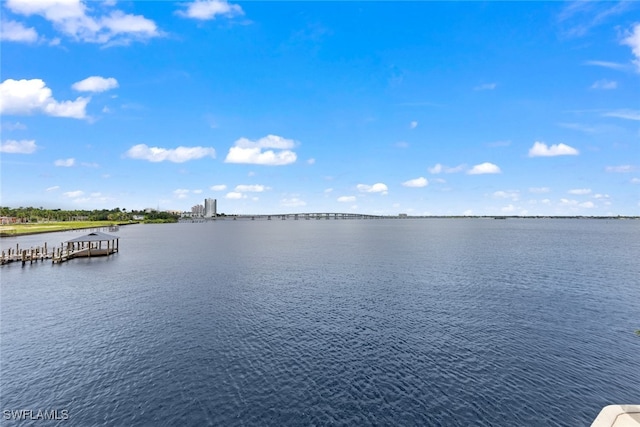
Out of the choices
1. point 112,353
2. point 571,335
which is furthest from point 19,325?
point 571,335

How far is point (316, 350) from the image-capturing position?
30375 millimetres

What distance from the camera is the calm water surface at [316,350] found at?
21.9m

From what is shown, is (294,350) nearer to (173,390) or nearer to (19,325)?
(173,390)

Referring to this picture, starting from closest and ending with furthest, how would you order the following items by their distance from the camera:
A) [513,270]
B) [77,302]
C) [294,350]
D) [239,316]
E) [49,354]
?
[49,354], [294,350], [239,316], [77,302], [513,270]

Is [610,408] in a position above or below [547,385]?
above

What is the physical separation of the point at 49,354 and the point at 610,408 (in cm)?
4246

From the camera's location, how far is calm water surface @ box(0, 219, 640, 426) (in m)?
21.9

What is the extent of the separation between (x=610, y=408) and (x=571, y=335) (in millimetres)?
21491

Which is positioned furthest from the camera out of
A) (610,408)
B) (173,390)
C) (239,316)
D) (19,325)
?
(239,316)

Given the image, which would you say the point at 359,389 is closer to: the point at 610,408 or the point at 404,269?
the point at 610,408

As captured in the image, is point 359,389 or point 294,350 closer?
point 359,389

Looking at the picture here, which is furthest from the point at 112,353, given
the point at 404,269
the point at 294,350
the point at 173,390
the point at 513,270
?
the point at 513,270

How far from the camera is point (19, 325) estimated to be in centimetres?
3453

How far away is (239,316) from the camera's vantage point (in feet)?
131
